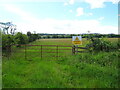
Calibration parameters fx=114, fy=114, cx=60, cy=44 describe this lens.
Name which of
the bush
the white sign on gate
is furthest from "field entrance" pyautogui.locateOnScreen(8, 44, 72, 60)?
the bush

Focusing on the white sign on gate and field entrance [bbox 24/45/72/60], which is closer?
the white sign on gate

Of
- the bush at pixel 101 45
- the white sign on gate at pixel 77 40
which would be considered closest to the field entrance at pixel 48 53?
the white sign on gate at pixel 77 40

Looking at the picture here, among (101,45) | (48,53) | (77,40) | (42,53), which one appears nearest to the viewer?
(77,40)

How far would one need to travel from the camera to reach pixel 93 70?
5.22m

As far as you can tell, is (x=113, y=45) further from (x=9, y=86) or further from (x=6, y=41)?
(x=6, y=41)

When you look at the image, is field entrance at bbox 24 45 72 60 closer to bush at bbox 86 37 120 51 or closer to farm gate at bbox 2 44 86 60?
farm gate at bbox 2 44 86 60

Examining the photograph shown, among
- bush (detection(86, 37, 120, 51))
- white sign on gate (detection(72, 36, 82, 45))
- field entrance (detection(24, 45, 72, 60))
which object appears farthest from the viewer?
bush (detection(86, 37, 120, 51))

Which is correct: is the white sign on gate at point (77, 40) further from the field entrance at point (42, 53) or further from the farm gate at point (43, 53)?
the field entrance at point (42, 53)

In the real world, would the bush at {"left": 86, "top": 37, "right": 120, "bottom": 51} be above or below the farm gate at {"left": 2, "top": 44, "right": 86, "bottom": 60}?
above

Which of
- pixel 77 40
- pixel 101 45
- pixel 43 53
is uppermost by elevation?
pixel 77 40

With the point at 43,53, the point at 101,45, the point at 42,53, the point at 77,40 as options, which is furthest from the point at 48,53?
the point at 101,45

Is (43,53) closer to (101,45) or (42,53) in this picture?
(42,53)

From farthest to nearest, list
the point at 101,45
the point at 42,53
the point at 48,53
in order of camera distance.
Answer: the point at 42,53 → the point at 48,53 → the point at 101,45

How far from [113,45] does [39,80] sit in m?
8.17
